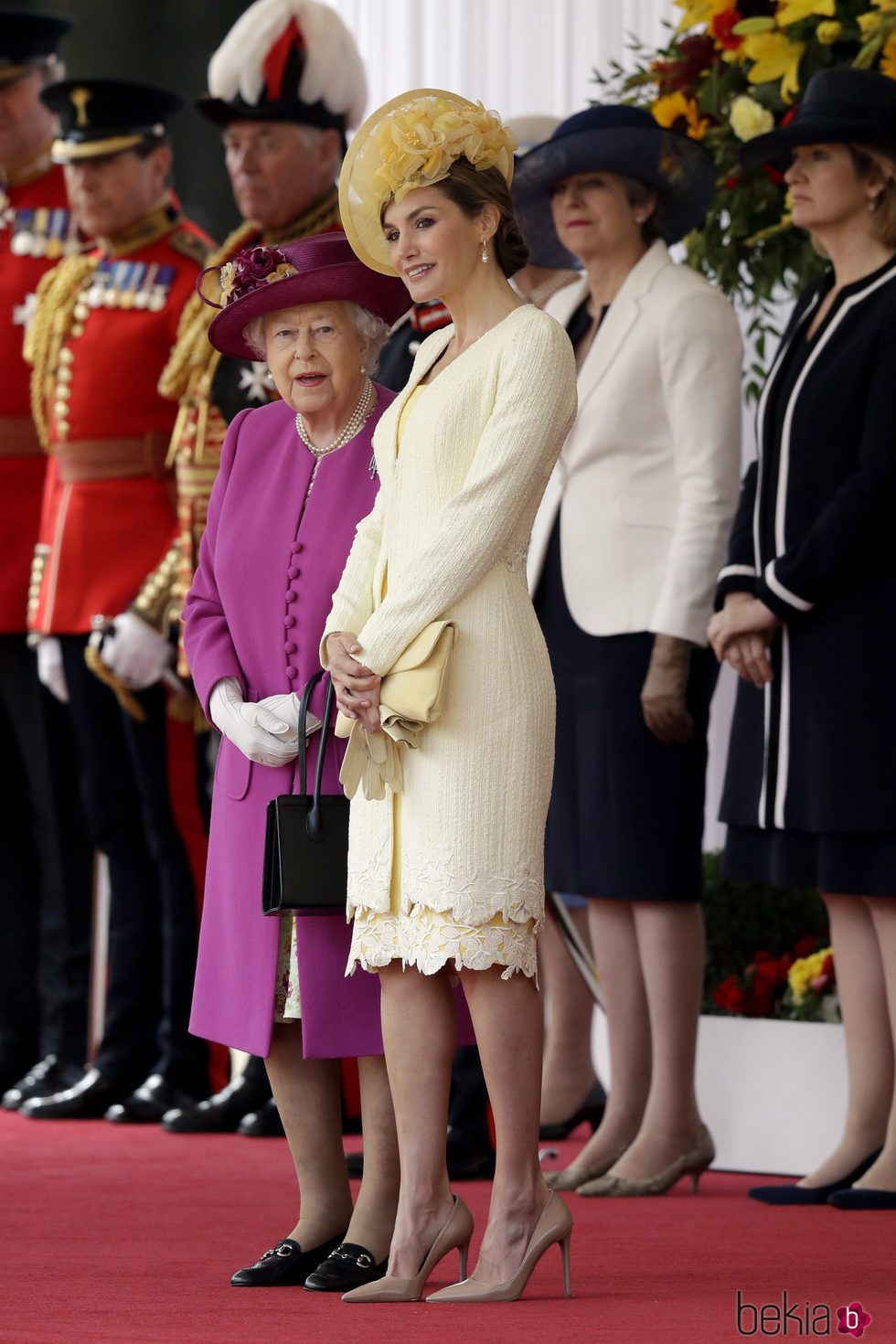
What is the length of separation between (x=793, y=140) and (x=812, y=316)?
314 mm

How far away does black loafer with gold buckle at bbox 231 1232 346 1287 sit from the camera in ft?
8.52

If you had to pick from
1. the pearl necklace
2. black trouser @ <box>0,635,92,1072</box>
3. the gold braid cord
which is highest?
the pearl necklace

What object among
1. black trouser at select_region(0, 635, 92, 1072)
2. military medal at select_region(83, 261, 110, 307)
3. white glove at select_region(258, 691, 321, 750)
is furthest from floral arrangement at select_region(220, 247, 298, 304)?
black trouser at select_region(0, 635, 92, 1072)

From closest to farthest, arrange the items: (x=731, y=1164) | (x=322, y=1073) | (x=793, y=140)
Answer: (x=322, y=1073) < (x=793, y=140) < (x=731, y=1164)

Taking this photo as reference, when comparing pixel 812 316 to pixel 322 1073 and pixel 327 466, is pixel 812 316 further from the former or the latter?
pixel 322 1073

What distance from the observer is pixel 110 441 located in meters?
4.47

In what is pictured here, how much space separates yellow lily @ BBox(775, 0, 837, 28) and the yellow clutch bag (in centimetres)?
187

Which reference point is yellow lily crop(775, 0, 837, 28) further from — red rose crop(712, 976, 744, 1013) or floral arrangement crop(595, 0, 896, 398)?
red rose crop(712, 976, 744, 1013)

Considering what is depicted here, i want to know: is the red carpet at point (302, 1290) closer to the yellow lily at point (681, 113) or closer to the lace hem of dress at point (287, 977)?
the lace hem of dress at point (287, 977)

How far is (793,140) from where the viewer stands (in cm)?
349

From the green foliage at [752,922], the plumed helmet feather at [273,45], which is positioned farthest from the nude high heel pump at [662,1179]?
the plumed helmet feather at [273,45]

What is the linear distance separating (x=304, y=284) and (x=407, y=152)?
28 centimetres

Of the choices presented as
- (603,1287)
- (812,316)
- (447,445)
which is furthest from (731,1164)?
(447,445)

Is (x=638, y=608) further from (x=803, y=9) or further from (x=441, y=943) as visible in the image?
(x=441, y=943)
